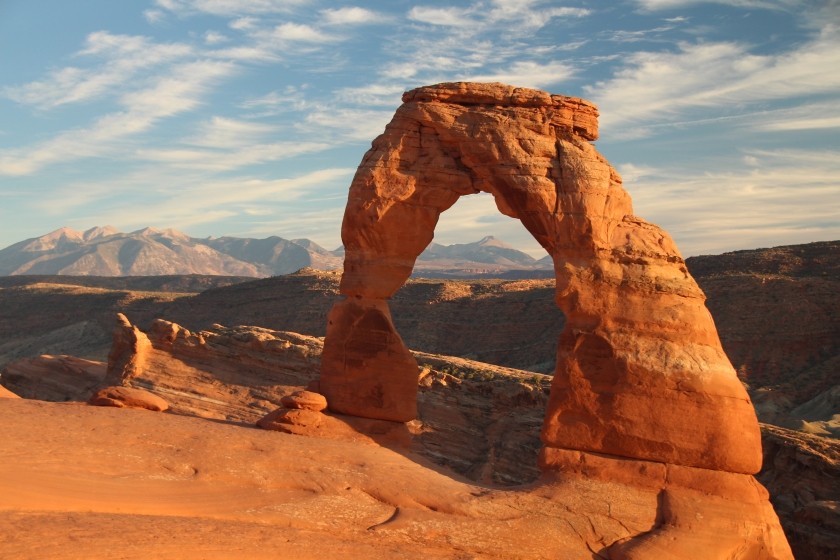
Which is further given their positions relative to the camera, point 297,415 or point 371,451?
point 297,415

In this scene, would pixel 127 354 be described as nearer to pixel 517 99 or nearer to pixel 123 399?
pixel 123 399

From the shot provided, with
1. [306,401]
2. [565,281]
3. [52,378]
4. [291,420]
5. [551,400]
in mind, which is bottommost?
[52,378]

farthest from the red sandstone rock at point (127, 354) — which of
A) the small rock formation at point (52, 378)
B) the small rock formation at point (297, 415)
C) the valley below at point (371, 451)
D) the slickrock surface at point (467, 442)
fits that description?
the small rock formation at point (297, 415)

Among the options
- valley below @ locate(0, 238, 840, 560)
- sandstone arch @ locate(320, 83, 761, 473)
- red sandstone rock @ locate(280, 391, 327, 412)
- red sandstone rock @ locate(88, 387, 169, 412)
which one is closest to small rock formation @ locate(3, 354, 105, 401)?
valley below @ locate(0, 238, 840, 560)

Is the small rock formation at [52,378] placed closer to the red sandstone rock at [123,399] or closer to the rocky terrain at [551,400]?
the red sandstone rock at [123,399]

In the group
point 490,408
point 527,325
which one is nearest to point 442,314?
point 527,325

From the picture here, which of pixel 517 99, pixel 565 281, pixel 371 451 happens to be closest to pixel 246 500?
pixel 371 451
